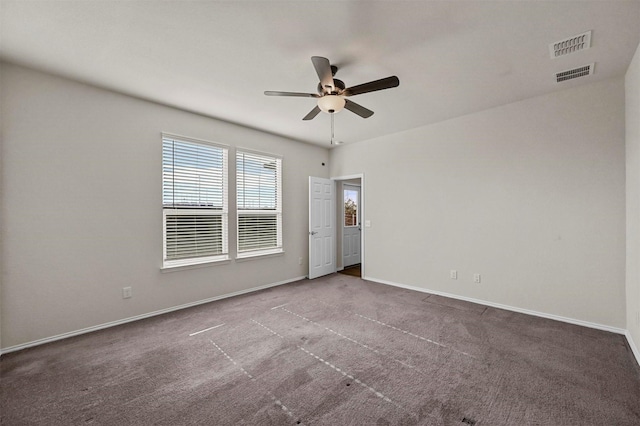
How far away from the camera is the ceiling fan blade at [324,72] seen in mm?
2126

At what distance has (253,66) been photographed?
8.96ft

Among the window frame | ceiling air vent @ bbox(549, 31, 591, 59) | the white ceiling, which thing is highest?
the white ceiling

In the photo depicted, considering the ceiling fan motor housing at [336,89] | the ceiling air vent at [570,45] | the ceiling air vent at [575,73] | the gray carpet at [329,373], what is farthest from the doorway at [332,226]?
the ceiling air vent at [570,45]

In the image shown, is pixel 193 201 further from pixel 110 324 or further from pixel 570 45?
→ pixel 570 45

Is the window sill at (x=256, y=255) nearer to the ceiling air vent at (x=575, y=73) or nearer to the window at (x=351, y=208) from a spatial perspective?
the window at (x=351, y=208)

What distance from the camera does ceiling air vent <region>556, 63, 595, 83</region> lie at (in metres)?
2.78

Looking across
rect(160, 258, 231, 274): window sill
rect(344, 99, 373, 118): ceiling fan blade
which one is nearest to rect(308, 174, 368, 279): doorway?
rect(160, 258, 231, 274): window sill

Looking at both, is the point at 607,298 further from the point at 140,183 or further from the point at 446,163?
the point at 140,183

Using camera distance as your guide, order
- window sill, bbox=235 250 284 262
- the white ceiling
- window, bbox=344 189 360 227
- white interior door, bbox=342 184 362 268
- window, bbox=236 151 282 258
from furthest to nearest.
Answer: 1. window, bbox=344 189 360 227
2. white interior door, bbox=342 184 362 268
3. window, bbox=236 151 282 258
4. window sill, bbox=235 250 284 262
5. the white ceiling

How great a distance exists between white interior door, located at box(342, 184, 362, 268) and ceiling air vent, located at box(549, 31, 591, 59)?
14.8ft

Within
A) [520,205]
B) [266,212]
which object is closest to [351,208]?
[266,212]

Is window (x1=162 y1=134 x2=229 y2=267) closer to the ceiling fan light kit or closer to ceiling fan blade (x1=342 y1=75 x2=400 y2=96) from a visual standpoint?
the ceiling fan light kit

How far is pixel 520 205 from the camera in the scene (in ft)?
11.9

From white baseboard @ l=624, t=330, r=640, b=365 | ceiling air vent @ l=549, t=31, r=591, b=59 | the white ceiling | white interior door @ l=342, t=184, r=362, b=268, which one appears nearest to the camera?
the white ceiling
